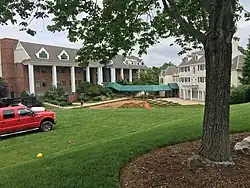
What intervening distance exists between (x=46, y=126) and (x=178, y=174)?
13.0 metres

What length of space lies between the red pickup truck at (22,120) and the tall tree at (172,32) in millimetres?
9900

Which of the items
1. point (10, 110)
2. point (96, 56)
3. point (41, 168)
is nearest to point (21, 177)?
point (41, 168)

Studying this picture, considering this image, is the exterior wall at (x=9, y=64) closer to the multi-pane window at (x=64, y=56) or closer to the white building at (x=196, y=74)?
the multi-pane window at (x=64, y=56)

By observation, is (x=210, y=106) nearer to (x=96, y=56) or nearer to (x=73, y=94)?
(x=96, y=56)

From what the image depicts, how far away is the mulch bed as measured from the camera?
4621 millimetres

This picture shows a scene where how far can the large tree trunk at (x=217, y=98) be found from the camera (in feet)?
17.0

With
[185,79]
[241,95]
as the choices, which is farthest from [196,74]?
[241,95]

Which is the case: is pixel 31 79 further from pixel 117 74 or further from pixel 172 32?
pixel 172 32

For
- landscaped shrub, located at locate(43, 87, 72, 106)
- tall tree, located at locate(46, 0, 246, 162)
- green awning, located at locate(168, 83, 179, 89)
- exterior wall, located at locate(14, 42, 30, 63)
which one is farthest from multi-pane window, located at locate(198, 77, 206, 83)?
tall tree, located at locate(46, 0, 246, 162)

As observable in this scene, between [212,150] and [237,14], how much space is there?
4.30 metres

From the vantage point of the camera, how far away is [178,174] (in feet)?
16.5

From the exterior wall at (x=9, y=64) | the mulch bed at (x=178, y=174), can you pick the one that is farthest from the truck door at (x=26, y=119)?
the exterior wall at (x=9, y=64)

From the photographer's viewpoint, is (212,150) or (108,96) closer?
(212,150)

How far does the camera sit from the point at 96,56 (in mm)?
7109
